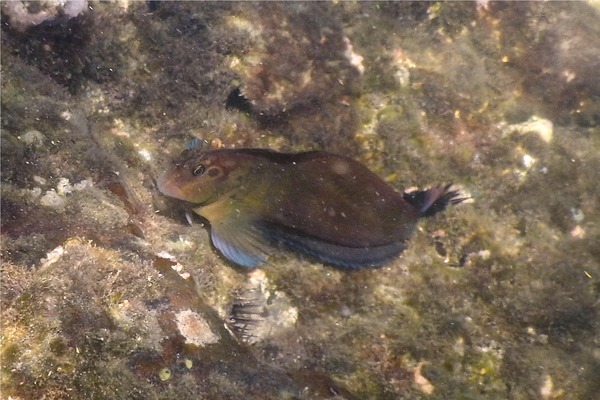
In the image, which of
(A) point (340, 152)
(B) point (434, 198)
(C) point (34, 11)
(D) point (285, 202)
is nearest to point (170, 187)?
(D) point (285, 202)

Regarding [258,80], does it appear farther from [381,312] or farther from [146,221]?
[381,312]

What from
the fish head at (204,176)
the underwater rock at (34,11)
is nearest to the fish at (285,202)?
the fish head at (204,176)

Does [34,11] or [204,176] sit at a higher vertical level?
[34,11]

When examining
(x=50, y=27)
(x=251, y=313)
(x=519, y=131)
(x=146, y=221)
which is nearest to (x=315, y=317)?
(x=251, y=313)

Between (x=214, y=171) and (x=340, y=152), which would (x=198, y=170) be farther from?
(x=340, y=152)

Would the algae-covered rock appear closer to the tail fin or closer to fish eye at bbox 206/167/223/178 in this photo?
the tail fin

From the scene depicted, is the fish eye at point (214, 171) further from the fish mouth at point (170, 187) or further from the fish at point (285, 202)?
the fish mouth at point (170, 187)

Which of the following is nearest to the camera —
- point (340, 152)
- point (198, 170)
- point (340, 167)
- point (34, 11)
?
point (34, 11)
